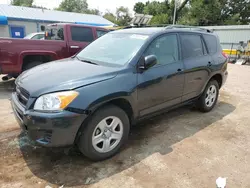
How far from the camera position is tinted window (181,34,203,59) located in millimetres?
3975

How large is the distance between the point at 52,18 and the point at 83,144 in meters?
24.5

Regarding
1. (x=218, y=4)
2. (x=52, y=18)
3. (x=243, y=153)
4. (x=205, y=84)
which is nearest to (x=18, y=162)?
(x=243, y=153)

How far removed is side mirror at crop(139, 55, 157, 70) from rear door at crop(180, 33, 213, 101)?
1.06 meters

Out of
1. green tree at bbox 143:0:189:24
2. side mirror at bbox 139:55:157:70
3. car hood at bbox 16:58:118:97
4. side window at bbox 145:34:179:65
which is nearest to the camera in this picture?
car hood at bbox 16:58:118:97

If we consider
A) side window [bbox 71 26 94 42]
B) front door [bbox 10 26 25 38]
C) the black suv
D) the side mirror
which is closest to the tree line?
front door [bbox 10 26 25 38]

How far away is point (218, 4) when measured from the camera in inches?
1298

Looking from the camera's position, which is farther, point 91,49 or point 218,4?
point 218,4

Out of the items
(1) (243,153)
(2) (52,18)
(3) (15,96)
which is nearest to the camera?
(3) (15,96)

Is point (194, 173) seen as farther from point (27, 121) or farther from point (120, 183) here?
point (27, 121)

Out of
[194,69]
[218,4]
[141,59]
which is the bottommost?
[194,69]

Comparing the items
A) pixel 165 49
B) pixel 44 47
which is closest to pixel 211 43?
pixel 165 49

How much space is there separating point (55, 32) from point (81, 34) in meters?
0.81

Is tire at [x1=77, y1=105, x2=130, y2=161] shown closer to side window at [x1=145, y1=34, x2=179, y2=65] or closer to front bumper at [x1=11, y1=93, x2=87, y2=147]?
front bumper at [x1=11, y1=93, x2=87, y2=147]

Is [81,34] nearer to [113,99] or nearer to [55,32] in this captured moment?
[55,32]
